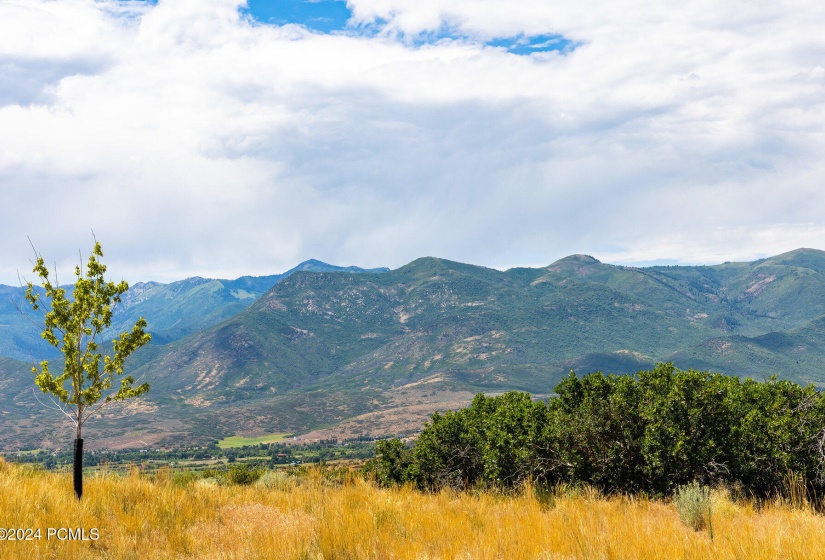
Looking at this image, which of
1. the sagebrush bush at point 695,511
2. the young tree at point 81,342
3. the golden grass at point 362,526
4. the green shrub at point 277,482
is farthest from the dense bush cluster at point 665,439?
the young tree at point 81,342

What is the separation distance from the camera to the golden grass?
8.95 metres

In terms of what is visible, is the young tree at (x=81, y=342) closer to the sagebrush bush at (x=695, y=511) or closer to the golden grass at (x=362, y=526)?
the golden grass at (x=362, y=526)

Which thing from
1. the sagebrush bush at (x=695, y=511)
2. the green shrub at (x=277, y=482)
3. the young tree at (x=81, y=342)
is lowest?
the green shrub at (x=277, y=482)

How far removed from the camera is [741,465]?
16.9 meters

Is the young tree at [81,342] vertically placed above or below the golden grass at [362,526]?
above

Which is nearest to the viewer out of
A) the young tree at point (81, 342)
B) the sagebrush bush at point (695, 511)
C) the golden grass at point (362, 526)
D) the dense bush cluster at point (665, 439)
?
Answer: the golden grass at point (362, 526)

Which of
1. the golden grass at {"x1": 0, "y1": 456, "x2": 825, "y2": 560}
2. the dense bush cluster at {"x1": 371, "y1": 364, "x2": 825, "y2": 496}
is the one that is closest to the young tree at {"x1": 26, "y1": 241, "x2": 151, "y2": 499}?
the golden grass at {"x1": 0, "y1": 456, "x2": 825, "y2": 560}

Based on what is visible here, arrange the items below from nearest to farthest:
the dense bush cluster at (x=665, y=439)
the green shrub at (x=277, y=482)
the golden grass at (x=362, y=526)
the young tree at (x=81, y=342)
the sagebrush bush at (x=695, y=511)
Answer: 1. the golden grass at (x=362, y=526)
2. the sagebrush bush at (x=695, y=511)
3. the young tree at (x=81, y=342)
4. the green shrub at (x=277, y=482)
5. the dense bush cluster at (x=665, y=439)

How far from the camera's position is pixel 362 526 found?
10.2 metres

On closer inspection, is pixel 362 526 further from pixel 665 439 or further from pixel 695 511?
pixel 665 439

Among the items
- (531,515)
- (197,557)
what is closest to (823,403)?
Answer: (531,515)

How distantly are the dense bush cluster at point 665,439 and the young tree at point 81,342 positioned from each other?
9.57 meters

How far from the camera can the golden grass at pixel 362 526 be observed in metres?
8.95

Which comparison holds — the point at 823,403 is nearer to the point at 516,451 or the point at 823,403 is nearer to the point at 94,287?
the point at 516,451
